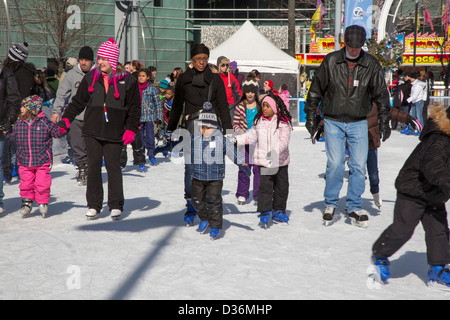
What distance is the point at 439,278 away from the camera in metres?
3.88

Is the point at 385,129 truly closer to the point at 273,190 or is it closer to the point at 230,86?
the point at 273,190

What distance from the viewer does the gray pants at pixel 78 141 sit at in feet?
27.1

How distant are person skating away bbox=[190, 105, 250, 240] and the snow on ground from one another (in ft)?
0.72

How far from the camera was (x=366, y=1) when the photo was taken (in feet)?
49.9

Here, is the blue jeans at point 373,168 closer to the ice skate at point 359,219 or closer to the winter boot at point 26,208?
the ice skate at point 359,219

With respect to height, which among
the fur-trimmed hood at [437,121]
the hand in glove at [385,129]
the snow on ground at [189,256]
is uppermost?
the fur-trimmed hood at [437,121]

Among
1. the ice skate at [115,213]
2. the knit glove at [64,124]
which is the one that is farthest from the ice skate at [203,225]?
the knit glove at [64,124]

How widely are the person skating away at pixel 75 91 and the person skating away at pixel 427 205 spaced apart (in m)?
4.14

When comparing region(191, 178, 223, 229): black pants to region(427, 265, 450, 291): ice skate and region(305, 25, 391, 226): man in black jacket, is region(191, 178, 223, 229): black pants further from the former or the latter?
region(427, 265, 450, 291): ice skate

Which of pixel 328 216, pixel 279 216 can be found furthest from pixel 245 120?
pixel 328 216

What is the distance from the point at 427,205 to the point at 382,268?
518 millimetres

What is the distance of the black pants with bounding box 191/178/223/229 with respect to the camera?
524 cm

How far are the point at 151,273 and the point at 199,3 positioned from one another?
36154mm
